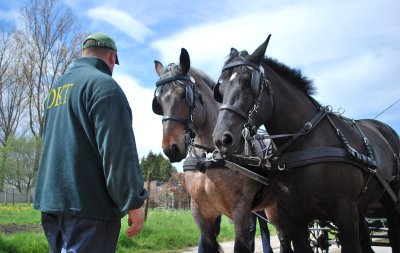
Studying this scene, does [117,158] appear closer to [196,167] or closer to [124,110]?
[124,110]

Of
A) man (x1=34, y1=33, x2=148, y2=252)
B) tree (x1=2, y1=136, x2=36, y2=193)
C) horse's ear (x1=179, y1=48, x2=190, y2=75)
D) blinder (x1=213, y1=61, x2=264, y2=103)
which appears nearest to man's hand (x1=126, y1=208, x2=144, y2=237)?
man (x1=34, y1=33, x2=148, y2=252)

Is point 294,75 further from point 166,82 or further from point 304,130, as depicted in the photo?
point 166,82

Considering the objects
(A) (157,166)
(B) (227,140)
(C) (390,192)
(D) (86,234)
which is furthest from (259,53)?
(A) (157,166)

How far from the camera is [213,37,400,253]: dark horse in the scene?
344 centimetres

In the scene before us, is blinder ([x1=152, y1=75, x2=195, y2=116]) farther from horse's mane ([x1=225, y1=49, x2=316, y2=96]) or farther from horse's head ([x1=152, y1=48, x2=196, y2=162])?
horse's mane ([x1=225, y1=49, x2=316, y2=96])

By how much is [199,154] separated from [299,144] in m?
1.28

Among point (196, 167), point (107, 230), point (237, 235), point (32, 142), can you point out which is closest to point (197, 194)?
point (196, 167)

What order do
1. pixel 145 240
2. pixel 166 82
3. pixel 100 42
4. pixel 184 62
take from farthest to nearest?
1. pixel 145 240
2. pixel 184 62
3. pixel 166 82
4. pixel 100 42

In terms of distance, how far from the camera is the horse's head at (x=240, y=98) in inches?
133

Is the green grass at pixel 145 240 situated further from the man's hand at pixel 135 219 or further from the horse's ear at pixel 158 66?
the man's hand at pixel 135 219

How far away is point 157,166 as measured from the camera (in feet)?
187

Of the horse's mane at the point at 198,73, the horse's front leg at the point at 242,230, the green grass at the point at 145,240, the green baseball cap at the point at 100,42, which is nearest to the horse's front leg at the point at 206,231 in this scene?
the horse's front leg at the point at 242,230

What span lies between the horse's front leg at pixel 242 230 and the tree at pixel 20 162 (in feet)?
101

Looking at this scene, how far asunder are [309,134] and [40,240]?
201 inches
